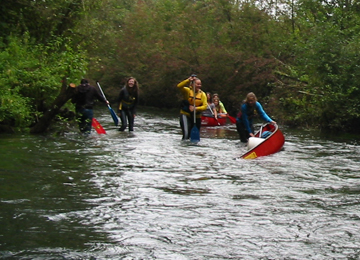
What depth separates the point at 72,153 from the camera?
12.3 m

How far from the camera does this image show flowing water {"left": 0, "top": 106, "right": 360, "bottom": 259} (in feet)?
17.9

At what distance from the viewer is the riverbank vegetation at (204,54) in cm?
1691

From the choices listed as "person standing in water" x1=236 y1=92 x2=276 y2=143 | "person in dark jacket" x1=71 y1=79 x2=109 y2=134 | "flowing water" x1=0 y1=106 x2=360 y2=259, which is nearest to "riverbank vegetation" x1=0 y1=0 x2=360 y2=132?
"person in dark jacket" x1=71 y1=79 x2=109 y2=134

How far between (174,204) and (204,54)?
29750mm

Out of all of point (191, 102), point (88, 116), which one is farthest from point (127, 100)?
point (191, 102)

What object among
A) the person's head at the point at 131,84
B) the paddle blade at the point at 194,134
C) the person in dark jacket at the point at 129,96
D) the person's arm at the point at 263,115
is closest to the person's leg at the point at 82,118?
the person in dark jacket at the point at 129,96

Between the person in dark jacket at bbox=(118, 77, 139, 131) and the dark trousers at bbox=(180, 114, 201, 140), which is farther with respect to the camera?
the person in dark jacket at bbox=(118, 77, 139, 131)

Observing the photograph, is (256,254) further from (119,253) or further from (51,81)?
(51,81)

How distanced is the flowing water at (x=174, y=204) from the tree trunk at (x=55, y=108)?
263 centimetres

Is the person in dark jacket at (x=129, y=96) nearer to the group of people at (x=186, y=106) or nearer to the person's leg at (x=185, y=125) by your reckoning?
the group of people at (x=186, y=106)

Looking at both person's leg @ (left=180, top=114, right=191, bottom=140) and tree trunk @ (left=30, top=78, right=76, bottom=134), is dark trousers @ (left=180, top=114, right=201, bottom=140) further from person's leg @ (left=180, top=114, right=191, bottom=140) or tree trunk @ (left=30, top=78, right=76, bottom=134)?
tree trunk @ (left=30, top=78, right=76, bottom=134)

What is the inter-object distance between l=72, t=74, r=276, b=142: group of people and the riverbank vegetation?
117 cm

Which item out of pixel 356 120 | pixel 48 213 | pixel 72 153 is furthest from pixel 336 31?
pixel 48 213

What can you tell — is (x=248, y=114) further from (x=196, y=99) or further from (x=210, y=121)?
(x=210, y=121)
